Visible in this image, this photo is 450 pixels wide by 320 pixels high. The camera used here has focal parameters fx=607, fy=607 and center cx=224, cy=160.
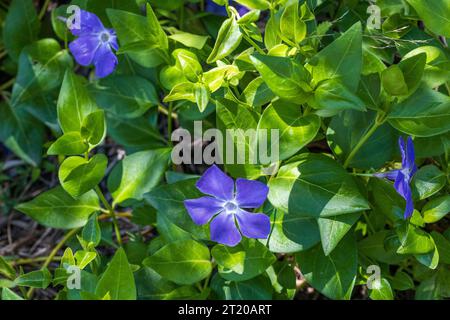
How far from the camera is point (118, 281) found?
4.80 ft

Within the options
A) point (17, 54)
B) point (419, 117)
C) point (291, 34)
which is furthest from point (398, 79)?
point (17, 54)

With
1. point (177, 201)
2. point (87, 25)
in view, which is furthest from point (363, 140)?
point (87, 25)

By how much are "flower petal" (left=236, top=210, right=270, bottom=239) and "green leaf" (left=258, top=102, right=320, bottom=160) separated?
0.17m

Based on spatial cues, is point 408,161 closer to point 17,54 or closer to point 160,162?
point 160,162

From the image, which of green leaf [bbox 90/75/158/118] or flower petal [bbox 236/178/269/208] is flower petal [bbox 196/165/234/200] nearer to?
flower petal [bbox 236/178/269/208]

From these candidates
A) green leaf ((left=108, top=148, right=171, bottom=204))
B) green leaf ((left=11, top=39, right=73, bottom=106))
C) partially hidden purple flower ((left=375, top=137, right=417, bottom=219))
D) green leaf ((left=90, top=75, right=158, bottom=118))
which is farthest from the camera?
green leaf ((left=11, top=39, right=73, bottom=106))

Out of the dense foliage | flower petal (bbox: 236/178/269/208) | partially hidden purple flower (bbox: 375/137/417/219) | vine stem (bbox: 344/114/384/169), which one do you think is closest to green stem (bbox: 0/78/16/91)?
the dense foliage

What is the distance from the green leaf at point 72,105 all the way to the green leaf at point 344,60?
2.26 ft

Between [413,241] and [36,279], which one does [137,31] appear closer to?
[36,279]

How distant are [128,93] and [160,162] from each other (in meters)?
0.31

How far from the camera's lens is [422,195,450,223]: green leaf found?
1.58m

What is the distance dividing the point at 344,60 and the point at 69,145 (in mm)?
766

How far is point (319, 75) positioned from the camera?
4.73 feet

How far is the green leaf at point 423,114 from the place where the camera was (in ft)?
4.89
